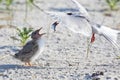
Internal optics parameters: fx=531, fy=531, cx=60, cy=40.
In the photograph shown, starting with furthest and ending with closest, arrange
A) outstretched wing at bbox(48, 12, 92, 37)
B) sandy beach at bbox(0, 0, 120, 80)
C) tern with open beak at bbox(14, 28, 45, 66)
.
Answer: tern with open beak at bbox(14, 28, 45, 66) < sandy beach at bbox(0, 0, 120, 80) < outstretched wing at bbox(48, 12, 92, 37)

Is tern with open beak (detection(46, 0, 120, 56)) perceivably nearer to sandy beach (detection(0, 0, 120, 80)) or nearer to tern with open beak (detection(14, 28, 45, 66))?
sandy beach (detection(0, 0, 120, 80))

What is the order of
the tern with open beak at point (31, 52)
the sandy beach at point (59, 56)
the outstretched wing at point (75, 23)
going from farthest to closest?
the tern with open beak at point (31, 52)
the sandy beach at point (59, 56)
the outstretched wing at point (75, 23)

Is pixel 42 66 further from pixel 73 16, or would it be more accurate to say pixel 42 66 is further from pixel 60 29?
pixel 60 29

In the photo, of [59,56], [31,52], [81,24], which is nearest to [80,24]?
[81,24]

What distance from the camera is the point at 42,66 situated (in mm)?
7066

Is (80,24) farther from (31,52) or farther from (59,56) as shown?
(59,56)

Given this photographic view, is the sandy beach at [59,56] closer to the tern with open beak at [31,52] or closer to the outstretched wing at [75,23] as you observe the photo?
the tern with open beak at [31,52]

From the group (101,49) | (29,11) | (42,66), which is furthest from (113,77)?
(29,11)

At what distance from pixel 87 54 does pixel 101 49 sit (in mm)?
615

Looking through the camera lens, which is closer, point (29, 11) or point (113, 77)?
point (113, 77)

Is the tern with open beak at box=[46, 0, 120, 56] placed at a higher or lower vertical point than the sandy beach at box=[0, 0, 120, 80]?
higher

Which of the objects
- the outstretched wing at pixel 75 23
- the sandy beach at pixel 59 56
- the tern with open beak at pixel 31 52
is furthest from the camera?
the tern with open beak at pixel 31 52

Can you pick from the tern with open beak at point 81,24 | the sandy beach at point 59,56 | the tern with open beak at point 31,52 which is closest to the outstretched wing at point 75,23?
the tern with open beak at point 81,24

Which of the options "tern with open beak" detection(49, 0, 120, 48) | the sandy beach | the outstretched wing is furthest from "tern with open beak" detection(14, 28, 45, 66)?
the outstretched wing
